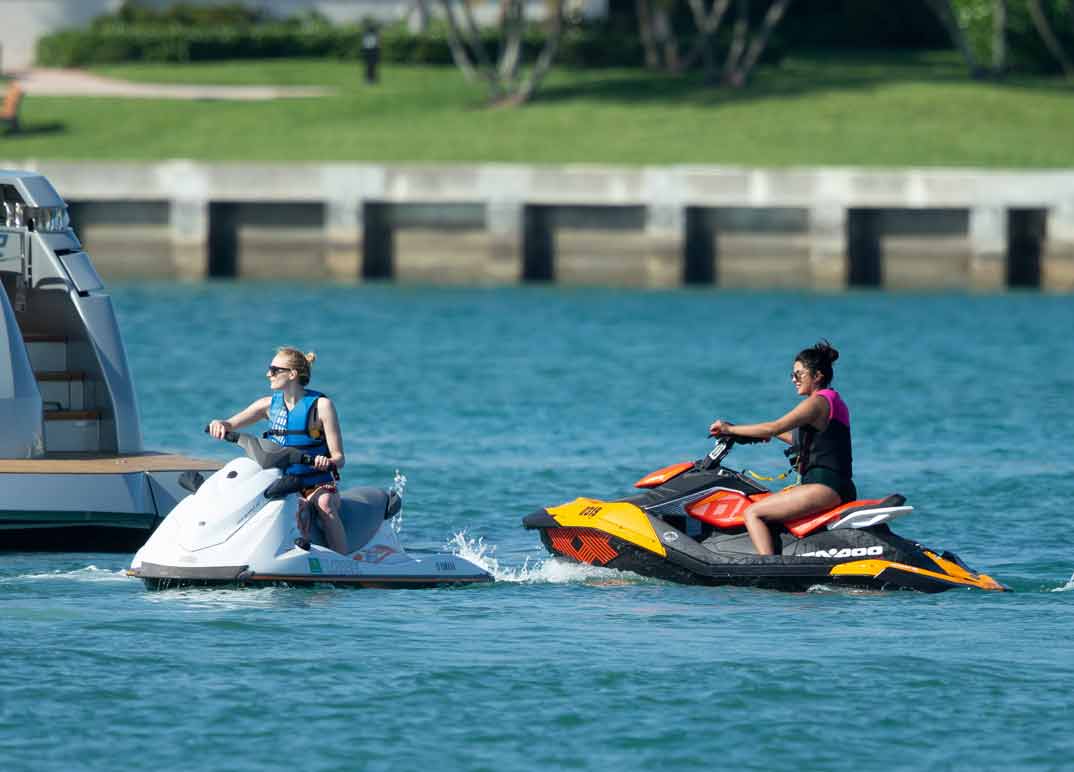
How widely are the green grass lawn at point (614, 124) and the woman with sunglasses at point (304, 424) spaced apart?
99.7ft

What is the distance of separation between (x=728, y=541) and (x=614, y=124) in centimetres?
3281

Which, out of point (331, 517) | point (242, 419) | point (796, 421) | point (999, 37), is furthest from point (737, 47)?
point (242, 419)

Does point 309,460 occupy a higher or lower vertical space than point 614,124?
lower

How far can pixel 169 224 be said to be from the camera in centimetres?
4181

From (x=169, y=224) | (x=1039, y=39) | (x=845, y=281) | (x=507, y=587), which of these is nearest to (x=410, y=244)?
(x=169, y=224)

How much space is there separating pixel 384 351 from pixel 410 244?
27.5ft

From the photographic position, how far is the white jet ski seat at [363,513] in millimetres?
14609

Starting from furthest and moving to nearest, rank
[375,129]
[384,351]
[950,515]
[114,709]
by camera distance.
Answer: [375,129], [384,351], [950,515], [114,709]

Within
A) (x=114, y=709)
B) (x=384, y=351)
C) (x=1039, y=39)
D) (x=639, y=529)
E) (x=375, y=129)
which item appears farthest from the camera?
(x=1039, y=39)

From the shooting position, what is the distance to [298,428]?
14.0m

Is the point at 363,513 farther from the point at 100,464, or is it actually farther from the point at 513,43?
the point at 513,43

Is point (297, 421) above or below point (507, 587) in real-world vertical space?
above

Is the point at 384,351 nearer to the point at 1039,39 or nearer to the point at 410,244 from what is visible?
the point at 410,244

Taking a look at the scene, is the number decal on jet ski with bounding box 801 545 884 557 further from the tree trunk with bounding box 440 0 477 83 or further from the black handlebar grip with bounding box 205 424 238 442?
the tree trunk with bounding box 440 0 477 83
